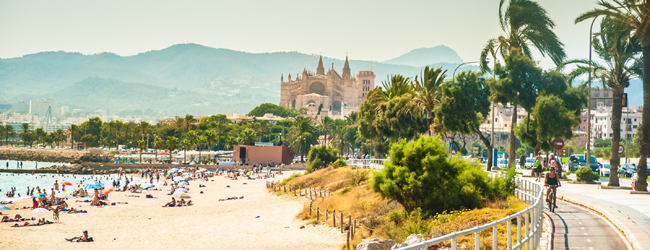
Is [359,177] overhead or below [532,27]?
below

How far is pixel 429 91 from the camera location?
108 ft

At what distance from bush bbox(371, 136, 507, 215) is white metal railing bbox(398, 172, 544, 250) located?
1.44 m

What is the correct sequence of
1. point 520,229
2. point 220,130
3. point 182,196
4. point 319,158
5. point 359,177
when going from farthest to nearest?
1. point 220,130
2. point 319,158
3. point 182,196
4. point 359,177
5. point 520,229

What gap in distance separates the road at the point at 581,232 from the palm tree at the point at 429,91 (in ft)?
61.5

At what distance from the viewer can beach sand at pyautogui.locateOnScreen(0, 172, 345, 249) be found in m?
20.9

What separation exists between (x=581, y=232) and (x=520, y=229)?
4.43 metres

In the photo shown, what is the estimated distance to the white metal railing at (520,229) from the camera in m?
5.15

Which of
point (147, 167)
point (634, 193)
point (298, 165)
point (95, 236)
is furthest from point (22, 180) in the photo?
point (634, 193)

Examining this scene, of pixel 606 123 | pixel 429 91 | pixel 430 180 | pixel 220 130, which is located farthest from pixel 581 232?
pixel 606 123

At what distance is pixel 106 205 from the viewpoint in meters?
Answer: 38.3

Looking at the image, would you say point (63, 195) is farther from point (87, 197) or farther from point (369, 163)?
point (369, 163)

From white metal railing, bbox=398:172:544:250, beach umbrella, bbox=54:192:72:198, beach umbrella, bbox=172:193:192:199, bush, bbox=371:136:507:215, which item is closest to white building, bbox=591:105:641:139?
beach umbrella, bbox=172:193:192:199

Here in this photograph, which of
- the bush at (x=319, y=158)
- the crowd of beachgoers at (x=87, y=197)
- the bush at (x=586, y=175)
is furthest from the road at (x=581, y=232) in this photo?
the bush at (x=319, y=158)

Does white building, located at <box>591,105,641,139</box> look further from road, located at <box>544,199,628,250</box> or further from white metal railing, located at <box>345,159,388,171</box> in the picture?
road, located at <box>544,199,628,250</box>
